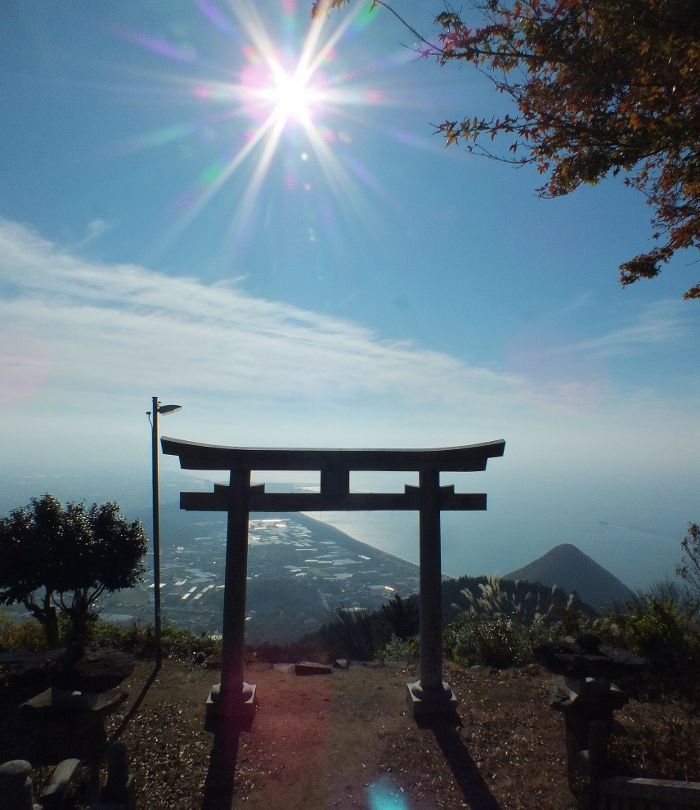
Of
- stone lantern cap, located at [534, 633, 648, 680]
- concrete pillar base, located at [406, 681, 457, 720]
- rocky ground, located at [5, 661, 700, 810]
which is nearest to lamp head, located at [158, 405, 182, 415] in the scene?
rocky ground, located at [5, 661, 700, 810]

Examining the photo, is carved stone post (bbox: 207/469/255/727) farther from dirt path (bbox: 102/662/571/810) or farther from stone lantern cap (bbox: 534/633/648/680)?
stone lantern cap (bbox: 534/633/648/680)

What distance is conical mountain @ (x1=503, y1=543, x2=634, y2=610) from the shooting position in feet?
131

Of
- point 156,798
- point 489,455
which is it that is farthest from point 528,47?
point 156,798

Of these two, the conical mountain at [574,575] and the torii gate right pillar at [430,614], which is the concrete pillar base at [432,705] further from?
the conical mountain at [574,575]

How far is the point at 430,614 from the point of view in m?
6.43

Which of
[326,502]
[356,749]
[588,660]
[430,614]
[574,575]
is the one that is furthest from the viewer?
[574,575]

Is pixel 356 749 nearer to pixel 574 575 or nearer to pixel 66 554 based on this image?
pixel 66 554

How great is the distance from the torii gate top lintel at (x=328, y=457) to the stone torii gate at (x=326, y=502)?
12 mm

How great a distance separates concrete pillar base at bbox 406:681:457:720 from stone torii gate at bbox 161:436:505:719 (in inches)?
0.4

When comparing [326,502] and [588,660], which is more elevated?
[326,502]

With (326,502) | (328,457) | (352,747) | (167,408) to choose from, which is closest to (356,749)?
(352,747)

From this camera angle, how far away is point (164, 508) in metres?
92.0

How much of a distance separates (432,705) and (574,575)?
42919mm

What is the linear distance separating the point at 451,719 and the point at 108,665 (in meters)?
4.28
